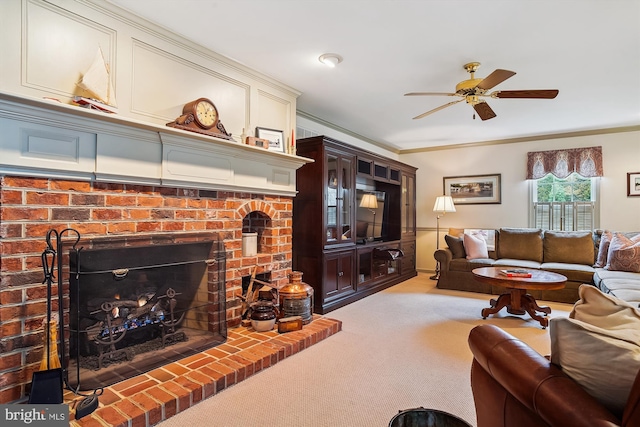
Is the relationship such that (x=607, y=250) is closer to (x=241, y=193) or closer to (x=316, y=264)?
(x=316, y=264)

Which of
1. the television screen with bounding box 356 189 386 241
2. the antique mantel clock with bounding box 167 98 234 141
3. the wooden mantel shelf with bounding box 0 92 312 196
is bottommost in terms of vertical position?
the television screen with bounding box 356 189 386 241

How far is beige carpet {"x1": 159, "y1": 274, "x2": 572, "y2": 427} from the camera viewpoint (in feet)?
6.14

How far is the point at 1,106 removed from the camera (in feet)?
5.45

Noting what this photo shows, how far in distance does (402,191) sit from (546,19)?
3645 millimetres

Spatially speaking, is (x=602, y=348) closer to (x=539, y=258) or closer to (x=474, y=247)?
(x=474, y=247)

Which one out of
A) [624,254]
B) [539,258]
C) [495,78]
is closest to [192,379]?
[495,78]

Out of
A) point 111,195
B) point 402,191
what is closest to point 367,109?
point 402,191

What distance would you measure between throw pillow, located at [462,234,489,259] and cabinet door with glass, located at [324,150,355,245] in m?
2.07

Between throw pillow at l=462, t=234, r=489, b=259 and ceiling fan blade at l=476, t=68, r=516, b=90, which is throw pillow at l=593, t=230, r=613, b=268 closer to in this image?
throw pillow at l=462, t=234, r=489, b=259

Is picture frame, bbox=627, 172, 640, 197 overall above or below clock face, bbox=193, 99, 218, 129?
below

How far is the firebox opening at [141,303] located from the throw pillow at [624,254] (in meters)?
4.65

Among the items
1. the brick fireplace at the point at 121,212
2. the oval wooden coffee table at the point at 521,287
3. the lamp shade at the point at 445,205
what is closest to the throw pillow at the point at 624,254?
the oval wooden coffee table at the point at 521,287

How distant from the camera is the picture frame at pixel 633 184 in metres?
4.94

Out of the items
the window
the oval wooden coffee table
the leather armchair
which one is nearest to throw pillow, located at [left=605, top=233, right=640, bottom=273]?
the window
